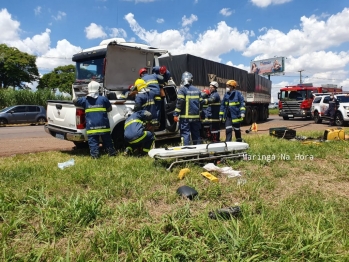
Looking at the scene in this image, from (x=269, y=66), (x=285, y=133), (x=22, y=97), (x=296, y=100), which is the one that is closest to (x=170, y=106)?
(x=285, y=133)

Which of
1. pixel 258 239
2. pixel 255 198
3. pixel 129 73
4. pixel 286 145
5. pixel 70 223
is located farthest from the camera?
pixel 129 73

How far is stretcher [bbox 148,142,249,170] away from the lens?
461 centimetres

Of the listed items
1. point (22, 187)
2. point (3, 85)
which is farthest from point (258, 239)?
point (3, 85)

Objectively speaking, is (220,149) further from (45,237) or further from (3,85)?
(3,85)

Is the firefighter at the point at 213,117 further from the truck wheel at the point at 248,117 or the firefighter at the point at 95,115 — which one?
the truck wheel at the point at 248,117

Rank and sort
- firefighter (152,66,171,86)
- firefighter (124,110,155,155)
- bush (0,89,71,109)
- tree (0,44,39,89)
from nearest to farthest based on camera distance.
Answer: firefighter (124,110,155,155)
firefighter (152,66,171,86)
bush (0,89,71,109)
tree (0,44,39,89)

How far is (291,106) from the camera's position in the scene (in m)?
20.7

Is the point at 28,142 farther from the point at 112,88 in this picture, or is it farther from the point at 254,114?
the point at 254,114

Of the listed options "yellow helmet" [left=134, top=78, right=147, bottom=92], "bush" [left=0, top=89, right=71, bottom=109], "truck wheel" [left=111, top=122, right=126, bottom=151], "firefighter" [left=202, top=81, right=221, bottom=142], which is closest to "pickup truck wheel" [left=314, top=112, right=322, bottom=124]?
"firefighter" [left=202, top=81, right=221, bottom=142]

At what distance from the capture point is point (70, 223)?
261 cm

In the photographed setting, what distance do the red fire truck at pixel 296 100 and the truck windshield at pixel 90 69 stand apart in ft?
55.9

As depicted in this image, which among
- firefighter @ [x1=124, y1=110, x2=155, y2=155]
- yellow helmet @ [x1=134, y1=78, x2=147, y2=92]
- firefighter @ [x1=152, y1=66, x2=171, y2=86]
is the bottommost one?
firefighter @ [x1=124, y1=110, x2=155, y2=155]

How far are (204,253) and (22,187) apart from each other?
2.47m

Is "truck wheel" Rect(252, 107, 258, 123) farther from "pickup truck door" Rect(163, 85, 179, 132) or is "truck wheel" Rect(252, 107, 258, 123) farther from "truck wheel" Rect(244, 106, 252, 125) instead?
"pickup truck door" Rect(163, 85, 179, 132)
